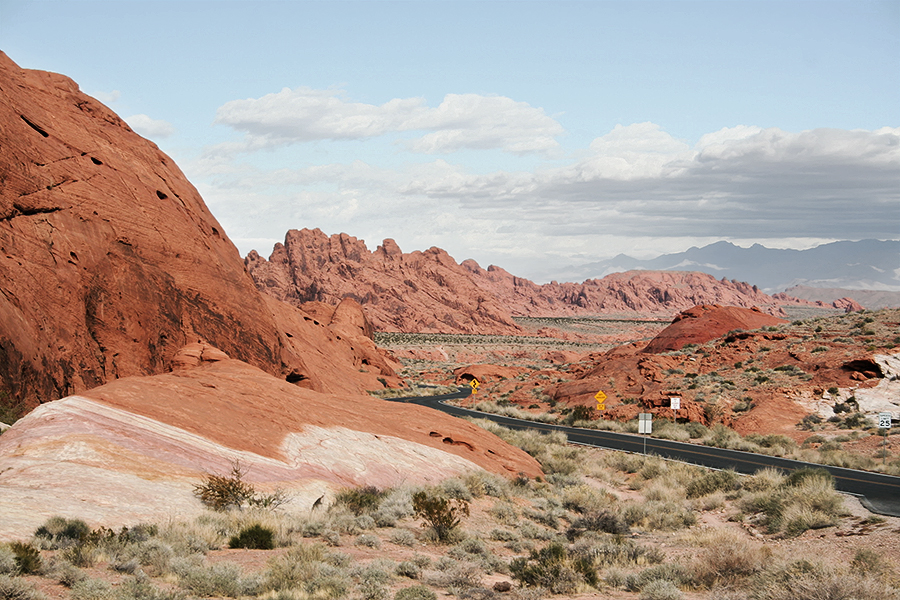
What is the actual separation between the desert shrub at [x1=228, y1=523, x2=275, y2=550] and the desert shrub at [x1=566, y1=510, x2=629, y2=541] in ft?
23.6

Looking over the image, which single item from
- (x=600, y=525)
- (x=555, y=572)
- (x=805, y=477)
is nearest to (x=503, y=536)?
(x=600, y=525)

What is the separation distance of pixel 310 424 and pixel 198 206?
13320 mm

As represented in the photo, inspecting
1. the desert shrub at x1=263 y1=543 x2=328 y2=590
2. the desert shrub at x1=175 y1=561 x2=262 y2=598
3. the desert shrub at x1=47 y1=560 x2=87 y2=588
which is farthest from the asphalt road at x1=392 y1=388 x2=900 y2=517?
the desert shrub at x1=47 y1=560 x2=87 y2=588

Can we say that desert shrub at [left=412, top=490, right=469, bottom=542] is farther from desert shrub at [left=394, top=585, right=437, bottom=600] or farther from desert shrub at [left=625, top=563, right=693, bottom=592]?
desert shrub at [left=394, top=585, right=437, bottom=600]

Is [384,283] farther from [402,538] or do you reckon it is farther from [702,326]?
→ [402,538]

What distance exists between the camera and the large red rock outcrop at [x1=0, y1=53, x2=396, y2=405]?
18438mm

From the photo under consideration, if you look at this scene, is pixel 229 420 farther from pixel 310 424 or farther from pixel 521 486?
pixel 521 486

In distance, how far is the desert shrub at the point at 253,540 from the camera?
11.8m

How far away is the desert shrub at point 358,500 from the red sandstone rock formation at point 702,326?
53.2 meters

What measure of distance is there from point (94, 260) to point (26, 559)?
43.7 ft

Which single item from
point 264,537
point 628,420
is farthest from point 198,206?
point 628,420

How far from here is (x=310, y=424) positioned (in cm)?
1773

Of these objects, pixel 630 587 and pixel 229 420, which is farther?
pixel 229 420

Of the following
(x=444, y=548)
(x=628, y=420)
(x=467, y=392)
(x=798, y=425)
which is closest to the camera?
(x=444, y=548)
